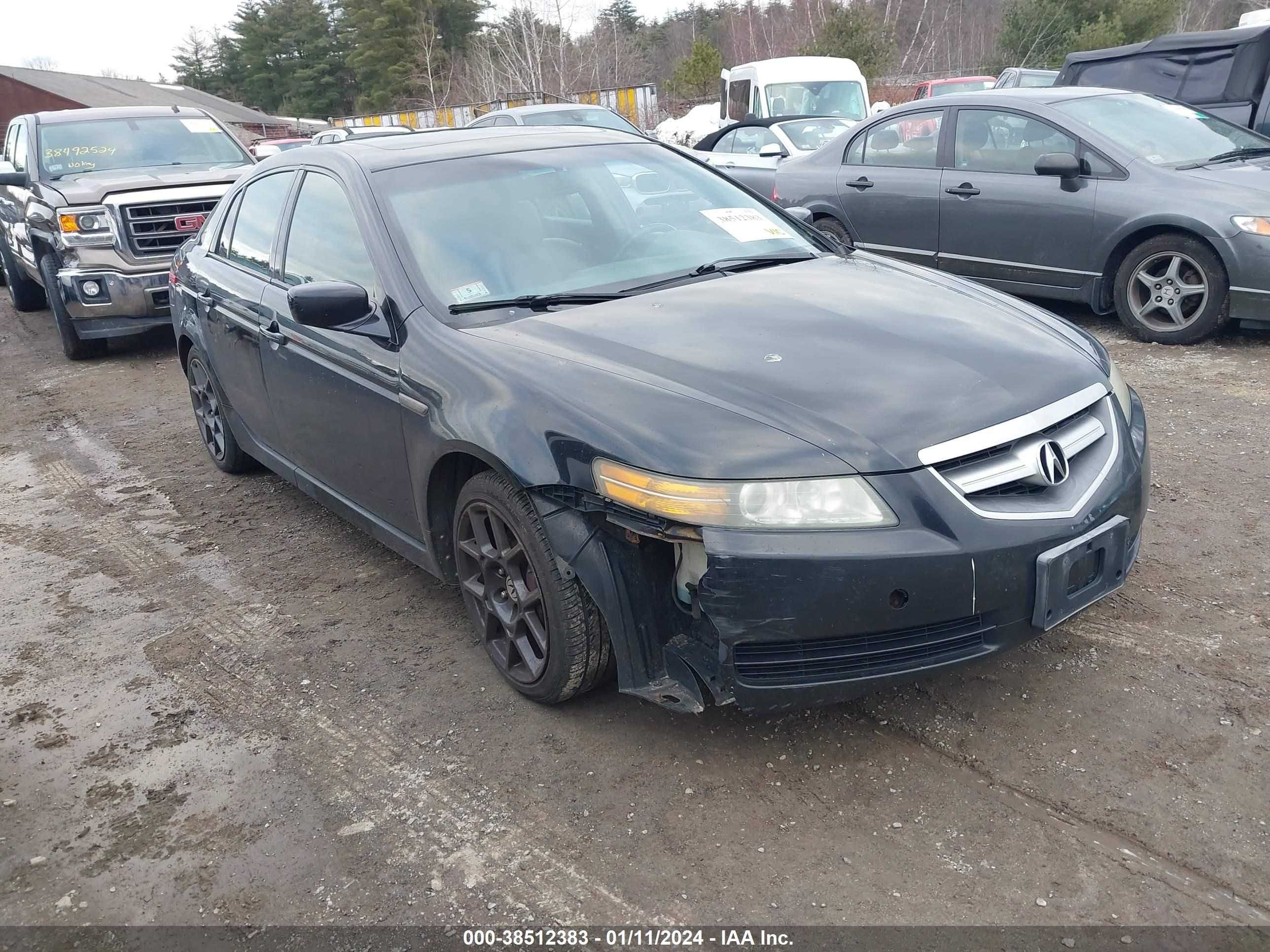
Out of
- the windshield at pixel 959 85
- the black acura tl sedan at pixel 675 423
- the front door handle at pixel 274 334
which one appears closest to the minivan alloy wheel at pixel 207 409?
the front door handle at pixel 274 334

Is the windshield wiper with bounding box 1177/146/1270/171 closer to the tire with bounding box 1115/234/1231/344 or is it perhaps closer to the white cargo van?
the tire with bounding box 1115/234/1231/344

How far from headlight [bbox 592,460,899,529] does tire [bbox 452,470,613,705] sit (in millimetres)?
510

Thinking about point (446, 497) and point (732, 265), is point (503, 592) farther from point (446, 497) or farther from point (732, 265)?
point (732, 265)

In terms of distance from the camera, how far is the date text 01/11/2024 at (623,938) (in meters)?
2.24

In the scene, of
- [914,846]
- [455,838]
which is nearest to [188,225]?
[455,838]

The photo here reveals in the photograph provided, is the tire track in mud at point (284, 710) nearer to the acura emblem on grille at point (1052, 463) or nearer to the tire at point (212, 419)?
the tire at point (212, 419)

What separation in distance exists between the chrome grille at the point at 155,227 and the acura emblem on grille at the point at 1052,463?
739 centimetres

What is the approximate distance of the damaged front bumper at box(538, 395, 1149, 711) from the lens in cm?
244

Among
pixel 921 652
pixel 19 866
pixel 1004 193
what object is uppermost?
pixel 1004 193

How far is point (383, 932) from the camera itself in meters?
2.35

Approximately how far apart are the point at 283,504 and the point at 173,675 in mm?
1667

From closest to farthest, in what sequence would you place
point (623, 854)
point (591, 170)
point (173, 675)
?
point (623, 854) → point (173, 675) → point (591, 170)

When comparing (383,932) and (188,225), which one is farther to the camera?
(188,225)

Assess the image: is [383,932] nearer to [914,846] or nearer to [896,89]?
[914,846]
